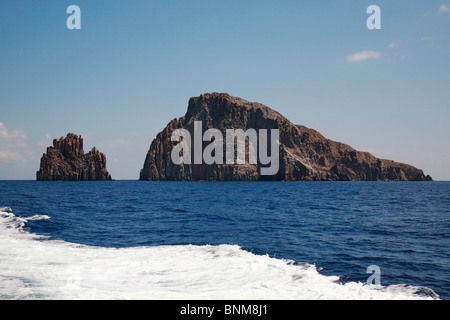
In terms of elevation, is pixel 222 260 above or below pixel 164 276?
below

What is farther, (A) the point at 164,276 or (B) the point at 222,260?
(B) the point at 222,260

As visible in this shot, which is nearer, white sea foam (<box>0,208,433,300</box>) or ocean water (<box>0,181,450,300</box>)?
white sea foam (<box>0,208,433,300</box>)

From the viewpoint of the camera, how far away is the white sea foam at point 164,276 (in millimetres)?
11062

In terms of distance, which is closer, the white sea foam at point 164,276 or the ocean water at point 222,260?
the white sea foam at point 164,276

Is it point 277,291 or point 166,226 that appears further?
point 166,226

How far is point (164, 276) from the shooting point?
43.9 feet

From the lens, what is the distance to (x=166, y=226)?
28.6 metres

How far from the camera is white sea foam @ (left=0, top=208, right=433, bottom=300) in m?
11.1
